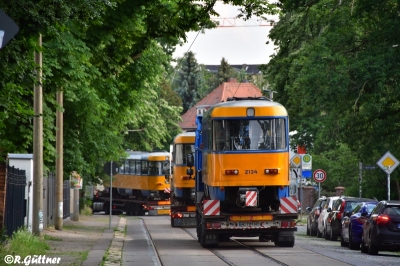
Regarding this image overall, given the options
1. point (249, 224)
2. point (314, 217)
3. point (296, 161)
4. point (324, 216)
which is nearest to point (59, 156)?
point (249, 224)

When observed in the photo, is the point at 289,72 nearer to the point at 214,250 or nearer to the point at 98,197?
the point at 214,250

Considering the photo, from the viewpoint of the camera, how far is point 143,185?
6594 centimetres

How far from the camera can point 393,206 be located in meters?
25.2

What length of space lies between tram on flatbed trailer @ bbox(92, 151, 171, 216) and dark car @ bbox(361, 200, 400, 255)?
38985 millimetres

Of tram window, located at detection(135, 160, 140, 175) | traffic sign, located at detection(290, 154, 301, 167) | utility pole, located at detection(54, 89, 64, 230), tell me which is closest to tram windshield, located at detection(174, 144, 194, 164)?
traffic sign, located at detection(290, 154, 301, 167)

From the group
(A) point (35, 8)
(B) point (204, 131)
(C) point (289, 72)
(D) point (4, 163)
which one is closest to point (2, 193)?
(D) point (4, 163)

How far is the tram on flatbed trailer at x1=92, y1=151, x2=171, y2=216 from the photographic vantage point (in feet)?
215

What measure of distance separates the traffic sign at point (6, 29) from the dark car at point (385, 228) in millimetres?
16867

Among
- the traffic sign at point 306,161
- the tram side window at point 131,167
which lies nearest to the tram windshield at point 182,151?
the traffic sign at point 306,161

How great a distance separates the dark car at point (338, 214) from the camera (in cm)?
3312

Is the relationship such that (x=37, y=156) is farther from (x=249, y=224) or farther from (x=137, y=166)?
(x=137, y=166)

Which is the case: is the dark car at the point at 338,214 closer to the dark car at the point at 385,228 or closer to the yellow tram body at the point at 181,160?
the dark car at the point at 385,228

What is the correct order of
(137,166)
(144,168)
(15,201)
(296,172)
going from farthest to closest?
(137,166)
(144,168)
(296,172)
(15,201)

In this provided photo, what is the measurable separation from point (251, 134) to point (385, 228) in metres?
4.47
